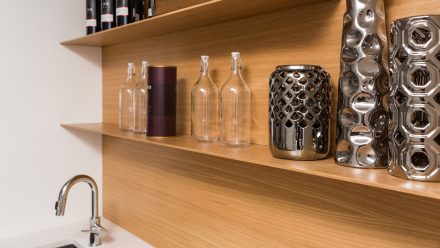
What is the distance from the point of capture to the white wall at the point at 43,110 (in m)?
1.80


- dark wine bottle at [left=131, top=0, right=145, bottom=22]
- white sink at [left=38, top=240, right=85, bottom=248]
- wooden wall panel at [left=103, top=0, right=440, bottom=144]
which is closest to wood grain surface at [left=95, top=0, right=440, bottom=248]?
wooden wall panel at [left=103, top=0, right=440, bottom=144]

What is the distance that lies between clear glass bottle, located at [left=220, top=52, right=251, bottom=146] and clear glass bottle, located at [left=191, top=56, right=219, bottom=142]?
0.30 feet

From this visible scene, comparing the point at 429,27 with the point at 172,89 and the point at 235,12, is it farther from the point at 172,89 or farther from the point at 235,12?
the point at 172,89

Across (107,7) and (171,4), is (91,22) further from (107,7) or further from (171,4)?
(171,4)

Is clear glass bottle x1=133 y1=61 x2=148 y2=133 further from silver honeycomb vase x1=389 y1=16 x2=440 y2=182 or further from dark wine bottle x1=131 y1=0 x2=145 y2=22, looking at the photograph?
silver honeycomb vase x1=389 y1=16 x2=440 y2=182

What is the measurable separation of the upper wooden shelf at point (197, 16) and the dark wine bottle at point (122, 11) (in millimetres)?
49

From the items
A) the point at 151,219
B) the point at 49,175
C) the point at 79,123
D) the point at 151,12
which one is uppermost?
the point at 151,12

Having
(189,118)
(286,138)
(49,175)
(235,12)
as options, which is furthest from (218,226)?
(49,175)

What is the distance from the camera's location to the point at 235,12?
3.70 feet

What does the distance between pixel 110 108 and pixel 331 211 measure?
1326 mm

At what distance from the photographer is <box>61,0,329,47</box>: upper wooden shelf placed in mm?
1015

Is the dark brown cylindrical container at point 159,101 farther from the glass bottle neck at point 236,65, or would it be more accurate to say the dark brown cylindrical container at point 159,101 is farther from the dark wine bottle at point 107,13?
the dark wine bottle at point 107,13

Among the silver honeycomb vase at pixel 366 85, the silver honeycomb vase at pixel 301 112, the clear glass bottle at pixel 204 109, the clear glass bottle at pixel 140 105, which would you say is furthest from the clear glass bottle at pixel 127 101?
the silver honeycomb vase at pixel 366 85

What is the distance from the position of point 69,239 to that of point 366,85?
1.55 meters
